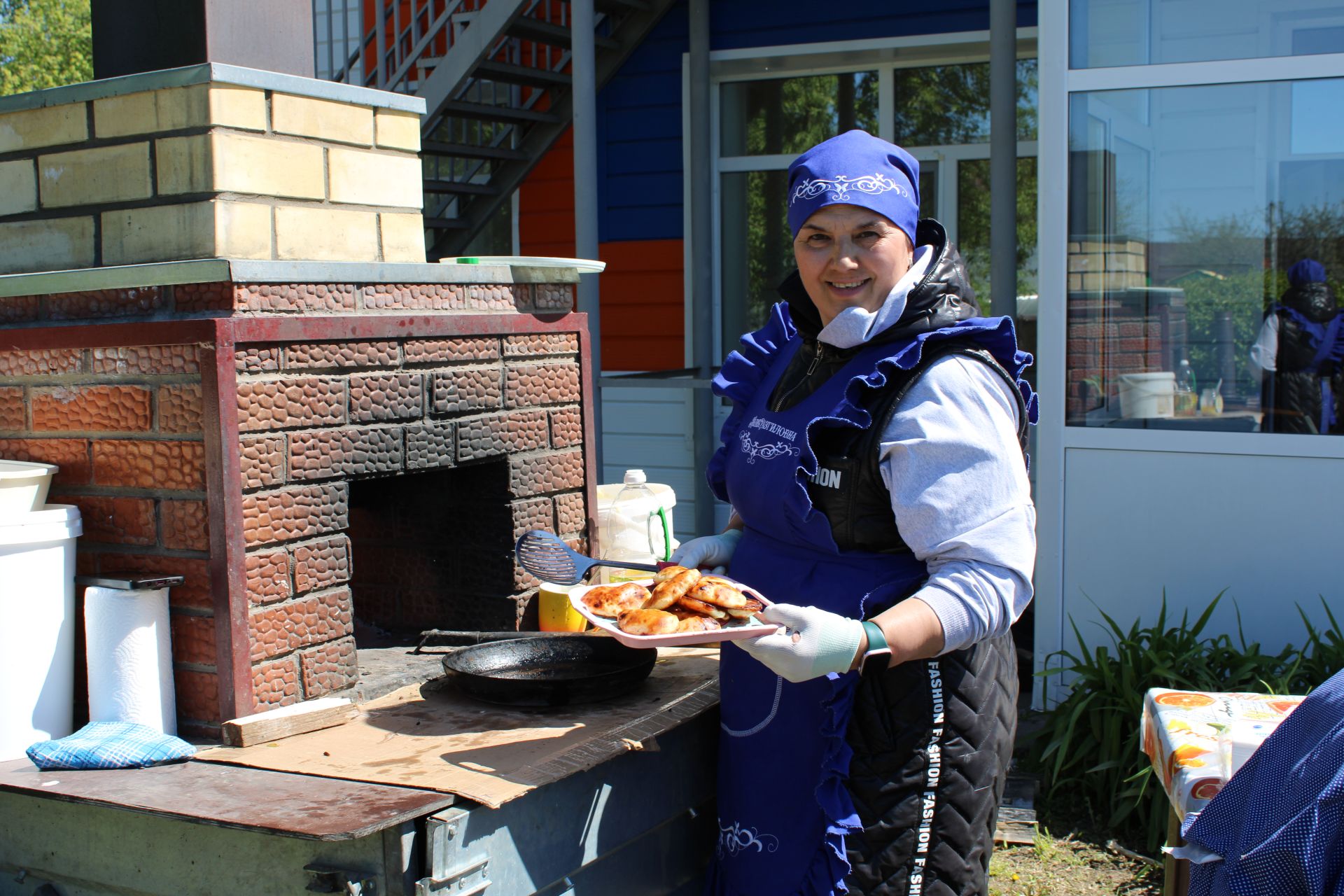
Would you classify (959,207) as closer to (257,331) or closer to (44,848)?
(257,331)

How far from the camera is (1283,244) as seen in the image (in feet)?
16.4

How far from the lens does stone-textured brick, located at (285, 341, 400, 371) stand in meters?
2.61

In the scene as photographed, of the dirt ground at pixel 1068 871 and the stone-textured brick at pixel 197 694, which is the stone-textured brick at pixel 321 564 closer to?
the stone-textured brick at pixel 197 694

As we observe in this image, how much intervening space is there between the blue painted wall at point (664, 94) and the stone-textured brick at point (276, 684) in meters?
6.12

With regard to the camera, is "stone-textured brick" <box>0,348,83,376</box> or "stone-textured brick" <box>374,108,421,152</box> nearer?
"stone-textured brick" <box>0,348,83,376</box>

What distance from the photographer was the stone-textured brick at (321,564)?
264 centimetres

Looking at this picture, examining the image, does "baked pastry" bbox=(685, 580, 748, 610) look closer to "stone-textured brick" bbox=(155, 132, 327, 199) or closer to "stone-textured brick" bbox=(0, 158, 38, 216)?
"stone-textured brick" bbox=(155, 132, 327, 199)

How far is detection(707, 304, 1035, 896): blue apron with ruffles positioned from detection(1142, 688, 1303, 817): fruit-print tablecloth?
0.84 meters

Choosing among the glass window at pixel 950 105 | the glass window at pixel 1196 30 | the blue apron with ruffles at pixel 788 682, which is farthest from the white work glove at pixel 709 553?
the glass window at pixel 950 105

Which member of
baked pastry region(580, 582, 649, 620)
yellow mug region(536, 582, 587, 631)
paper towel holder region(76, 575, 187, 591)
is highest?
paper towel holder region(76, 575, 187, 591)

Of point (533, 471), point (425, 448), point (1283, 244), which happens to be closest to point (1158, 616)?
point (1283, 244)

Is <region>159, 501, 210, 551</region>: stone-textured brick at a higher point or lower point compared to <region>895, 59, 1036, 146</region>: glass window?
lower

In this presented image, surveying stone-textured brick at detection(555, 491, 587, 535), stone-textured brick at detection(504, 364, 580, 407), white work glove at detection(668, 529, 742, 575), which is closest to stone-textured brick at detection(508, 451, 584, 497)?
stone-textured brick at detection(555, 491, 587, 535)

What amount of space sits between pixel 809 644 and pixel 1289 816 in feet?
2.37
